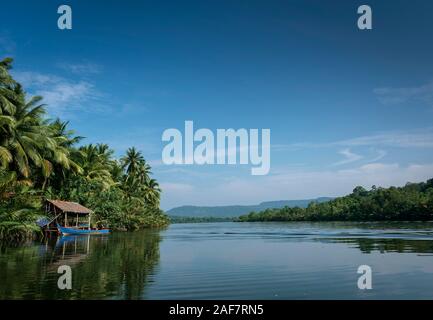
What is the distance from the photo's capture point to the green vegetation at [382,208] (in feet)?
290

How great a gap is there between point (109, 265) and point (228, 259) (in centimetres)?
608

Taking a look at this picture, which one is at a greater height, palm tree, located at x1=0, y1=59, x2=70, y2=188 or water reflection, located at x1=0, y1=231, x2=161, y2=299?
palm tree, located at x1=0, y1=59, x2=70, y2=188


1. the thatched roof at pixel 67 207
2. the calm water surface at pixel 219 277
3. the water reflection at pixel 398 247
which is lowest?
the water reflection at pixel 398 247

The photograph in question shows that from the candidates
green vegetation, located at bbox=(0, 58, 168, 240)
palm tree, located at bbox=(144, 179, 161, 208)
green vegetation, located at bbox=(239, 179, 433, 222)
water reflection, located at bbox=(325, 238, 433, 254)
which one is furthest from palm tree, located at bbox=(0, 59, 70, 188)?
green vegetation, located at bbox=(239, 179, 433, 222)

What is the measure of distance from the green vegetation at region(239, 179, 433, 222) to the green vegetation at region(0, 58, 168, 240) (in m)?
54.8

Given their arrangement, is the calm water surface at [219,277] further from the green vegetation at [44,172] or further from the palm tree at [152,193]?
the palm tree at [152,193]

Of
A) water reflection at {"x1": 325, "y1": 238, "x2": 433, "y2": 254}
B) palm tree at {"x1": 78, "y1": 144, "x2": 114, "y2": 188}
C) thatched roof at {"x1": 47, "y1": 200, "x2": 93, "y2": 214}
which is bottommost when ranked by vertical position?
water reflection at {"x1": 325, "y1": 238, "x2": 433, "y2": 254}

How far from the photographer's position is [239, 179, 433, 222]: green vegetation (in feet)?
290

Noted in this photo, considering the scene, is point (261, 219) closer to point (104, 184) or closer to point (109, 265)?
point (104, 184)

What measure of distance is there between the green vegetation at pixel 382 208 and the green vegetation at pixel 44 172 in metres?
54.8

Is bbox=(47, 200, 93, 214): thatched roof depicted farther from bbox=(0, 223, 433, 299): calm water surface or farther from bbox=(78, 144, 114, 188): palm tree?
bbox=(0, 223, 433, 299): calm water surface

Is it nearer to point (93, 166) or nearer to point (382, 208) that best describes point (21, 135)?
point (93, 166)

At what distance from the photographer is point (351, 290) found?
11.6 m

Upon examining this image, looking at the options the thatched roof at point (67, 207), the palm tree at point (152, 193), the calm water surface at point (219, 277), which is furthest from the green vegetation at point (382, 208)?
the calm water surface at point (219, 277)
